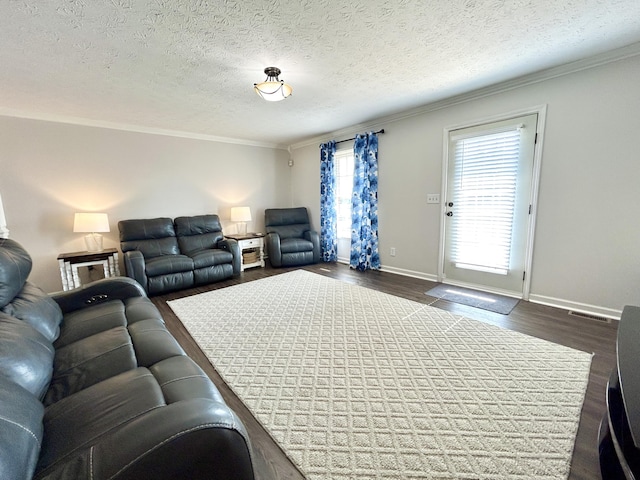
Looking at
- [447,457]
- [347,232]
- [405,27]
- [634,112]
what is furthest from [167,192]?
[634,112]

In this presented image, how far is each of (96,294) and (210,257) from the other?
190 centimetres

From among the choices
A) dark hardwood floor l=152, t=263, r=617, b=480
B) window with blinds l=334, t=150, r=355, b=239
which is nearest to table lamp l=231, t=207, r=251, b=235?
dark hardwood floor l=152, t=263, r=617, b=480

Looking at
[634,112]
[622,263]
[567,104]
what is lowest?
[622,263]

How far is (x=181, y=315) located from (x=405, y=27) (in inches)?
127

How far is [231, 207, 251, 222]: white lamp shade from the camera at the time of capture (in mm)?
4938

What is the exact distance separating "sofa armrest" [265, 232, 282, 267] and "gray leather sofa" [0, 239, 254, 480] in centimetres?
295

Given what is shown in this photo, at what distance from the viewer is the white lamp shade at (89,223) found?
3.51m

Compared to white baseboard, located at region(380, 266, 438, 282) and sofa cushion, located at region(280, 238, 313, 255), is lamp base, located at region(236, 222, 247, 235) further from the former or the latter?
white baseboard, located at region(380, 266, 438, 282)

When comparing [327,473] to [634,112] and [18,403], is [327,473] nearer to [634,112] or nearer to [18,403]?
[18,403]

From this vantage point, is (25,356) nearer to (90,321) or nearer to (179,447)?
(90,321)

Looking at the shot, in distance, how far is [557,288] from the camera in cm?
289

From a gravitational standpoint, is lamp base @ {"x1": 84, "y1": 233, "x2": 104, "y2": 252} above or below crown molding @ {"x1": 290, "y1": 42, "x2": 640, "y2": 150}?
below

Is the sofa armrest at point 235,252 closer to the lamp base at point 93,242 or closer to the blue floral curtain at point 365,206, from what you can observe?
the lamp base at point 93,242

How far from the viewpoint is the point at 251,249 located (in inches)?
199
